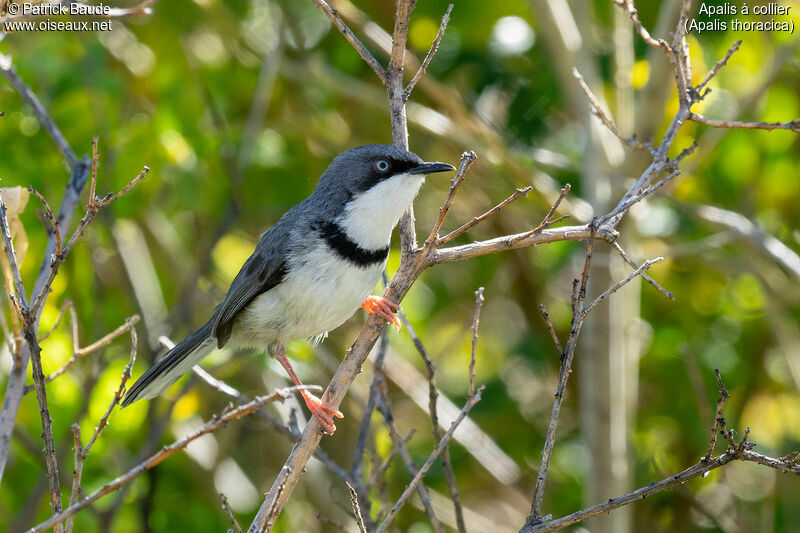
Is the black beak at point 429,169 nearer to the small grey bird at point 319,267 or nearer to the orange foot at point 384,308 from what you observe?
the small grey bird at point 319,267

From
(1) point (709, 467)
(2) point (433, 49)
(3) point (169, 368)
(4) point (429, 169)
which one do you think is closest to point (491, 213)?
(2) point (433, 49)

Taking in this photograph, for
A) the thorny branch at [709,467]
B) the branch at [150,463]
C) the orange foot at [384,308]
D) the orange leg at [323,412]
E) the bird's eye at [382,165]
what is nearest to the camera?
the branch at [150,463]

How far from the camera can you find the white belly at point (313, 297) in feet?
13.1

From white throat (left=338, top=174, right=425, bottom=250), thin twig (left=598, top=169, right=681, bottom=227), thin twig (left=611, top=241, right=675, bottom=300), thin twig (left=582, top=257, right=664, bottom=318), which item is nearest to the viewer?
thin twig (left=582, top=257, right=664, bottom=318)

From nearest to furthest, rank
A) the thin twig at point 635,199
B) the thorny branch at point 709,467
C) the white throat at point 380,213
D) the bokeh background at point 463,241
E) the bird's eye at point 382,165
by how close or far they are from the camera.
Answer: the thorny branch at point 709,467, the thin twig at point 635,199, the white throat at point 380,213, the bird's eye at point 382,165, the bokeh background at point 463,241

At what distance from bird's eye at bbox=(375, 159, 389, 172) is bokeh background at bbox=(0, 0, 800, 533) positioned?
1.19 metres

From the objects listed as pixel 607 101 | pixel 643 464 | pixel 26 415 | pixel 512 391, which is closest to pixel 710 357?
pixel 643 464

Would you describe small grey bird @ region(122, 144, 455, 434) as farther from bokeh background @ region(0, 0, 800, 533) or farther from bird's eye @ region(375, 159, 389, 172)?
bokeh background @ region(0, 0, 800, 533)

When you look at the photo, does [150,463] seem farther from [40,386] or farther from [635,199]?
[635,199]

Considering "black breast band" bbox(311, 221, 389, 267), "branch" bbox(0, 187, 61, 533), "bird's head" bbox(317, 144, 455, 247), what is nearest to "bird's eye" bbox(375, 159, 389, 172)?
"bird's head" bbox(317, 144, 455, 247)

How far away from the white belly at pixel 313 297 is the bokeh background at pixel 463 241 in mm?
1069

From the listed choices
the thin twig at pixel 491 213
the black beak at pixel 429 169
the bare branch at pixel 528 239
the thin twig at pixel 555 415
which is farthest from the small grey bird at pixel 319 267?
the thin twig at pixel 555 415

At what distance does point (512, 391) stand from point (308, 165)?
7.41 ft

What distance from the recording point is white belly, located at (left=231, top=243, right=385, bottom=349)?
400 cm
